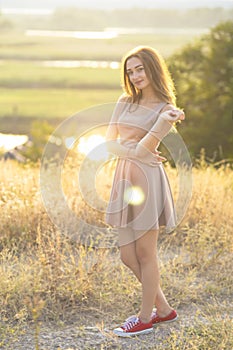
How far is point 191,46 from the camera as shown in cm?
1311

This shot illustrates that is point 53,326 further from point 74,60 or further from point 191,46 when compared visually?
point 74,60

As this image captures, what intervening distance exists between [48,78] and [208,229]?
53.6 metres

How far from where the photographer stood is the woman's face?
3777 millimetres

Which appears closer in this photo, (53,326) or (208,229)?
(53,326)

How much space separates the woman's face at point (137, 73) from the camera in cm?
378

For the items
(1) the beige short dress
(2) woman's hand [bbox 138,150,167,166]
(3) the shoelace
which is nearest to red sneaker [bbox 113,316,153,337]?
(3) the shoelace

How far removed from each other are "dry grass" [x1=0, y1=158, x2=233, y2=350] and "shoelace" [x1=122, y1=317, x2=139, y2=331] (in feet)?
0.70

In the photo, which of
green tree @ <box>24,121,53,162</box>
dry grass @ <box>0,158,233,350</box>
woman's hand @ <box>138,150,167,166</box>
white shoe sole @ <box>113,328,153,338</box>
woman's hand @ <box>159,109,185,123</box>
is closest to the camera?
woman's hand @ <box>159,109,185,123</box>

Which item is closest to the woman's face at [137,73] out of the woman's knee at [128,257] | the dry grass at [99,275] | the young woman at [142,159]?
the young woman at [142,159]

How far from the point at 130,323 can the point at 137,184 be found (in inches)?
32.1

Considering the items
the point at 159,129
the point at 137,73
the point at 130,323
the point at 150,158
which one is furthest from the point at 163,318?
the point at 137,73

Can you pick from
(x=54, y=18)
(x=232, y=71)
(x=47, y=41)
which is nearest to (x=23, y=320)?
(x=232, y=71)

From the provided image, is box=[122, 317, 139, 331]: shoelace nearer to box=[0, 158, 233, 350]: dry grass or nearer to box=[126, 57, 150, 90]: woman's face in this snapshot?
box=[0, 158, 233, 350]: dry grass

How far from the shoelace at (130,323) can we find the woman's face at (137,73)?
1298 millimetres
